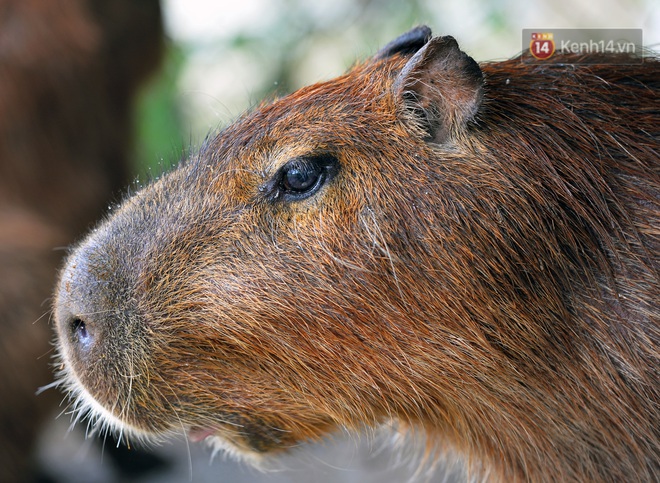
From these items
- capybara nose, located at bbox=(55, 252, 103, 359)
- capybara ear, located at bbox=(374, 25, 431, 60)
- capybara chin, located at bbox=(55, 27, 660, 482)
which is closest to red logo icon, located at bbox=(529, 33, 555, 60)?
capybara chin, located at bbox=(55, 27, 660, 482)

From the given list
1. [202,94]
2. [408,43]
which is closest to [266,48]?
[202,94]

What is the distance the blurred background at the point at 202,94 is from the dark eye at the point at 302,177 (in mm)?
507

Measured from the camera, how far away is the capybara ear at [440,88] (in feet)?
7.61

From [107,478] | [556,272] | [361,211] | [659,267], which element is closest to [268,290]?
[361,211]

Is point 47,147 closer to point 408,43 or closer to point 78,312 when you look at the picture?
point 78,312

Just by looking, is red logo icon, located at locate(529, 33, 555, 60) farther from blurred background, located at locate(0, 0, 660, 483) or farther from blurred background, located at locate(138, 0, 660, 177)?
blurred background, located at locate(138, 0, 660, 177)

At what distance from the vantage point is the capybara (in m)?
4.47

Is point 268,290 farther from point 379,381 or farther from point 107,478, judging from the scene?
point 107,478

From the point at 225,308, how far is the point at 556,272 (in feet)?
3.34

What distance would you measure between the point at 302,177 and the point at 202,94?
4429 millimetres

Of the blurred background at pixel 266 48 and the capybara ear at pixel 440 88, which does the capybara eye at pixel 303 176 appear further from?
the blurred background at pixel 266 48

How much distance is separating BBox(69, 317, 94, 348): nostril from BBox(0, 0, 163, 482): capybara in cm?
212

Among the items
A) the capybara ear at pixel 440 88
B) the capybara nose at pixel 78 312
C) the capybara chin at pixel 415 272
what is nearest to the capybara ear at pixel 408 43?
the capybara chin at pixel 415 272

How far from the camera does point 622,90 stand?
2541mm
